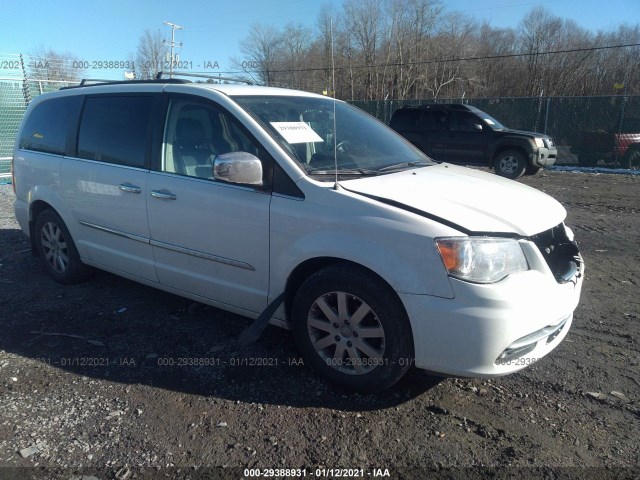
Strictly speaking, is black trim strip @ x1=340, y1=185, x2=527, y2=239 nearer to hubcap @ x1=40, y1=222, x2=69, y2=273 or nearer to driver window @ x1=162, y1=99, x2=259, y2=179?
driver window @ x1=162, y1=99, x2=259, y2=179

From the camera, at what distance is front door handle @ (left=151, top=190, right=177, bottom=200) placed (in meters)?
3.58

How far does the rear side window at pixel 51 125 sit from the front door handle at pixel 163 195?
1.50 meters

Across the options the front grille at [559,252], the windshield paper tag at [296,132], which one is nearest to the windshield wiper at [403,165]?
the windshield paper tag at [296,132]

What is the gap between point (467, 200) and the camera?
293 cm

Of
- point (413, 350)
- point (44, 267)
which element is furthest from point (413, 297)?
point (44, 267)

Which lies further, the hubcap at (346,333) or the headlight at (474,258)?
the hubcap at (346,333)

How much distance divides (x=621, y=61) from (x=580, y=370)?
39.9m

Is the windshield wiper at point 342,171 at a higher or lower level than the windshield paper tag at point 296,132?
lower

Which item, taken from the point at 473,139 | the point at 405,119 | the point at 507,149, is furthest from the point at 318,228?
the point at 405,119

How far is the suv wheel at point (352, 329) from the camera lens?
107 inches

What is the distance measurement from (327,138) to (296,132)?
0.25 meters

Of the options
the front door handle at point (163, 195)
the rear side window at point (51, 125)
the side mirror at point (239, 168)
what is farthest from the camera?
the rear side window at point (51, 125)

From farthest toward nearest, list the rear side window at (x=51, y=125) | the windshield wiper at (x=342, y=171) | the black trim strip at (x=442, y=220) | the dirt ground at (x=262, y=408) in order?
the rear side window at (x=51, y=125) → the windshield wiper at (x=342, y=171) → the black trim strip at (x=442, y=220) → the dirt ground at (x=262, y=408)

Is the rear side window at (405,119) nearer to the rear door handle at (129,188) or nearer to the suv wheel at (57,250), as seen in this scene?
the suv wheel at (57,250)
